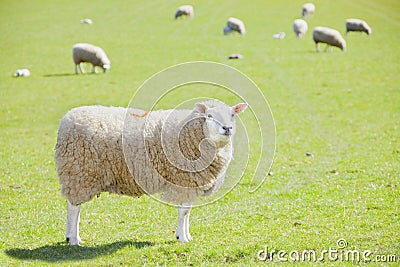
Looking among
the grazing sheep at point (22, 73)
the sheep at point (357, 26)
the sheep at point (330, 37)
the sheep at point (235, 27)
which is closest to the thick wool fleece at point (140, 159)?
the grazing sheep at point (22, 73)

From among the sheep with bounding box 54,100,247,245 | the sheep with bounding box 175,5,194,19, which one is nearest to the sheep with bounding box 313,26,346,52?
the sheep with bounding box 175,5,194,19

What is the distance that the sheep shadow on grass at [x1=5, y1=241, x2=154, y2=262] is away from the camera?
797 centimetres

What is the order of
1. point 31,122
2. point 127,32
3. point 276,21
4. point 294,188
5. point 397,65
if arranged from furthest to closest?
point 276,21, point 127,32, point 397,65, point 31,122, point 294,188

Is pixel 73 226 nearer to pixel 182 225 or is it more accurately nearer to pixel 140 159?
pixel 140 159

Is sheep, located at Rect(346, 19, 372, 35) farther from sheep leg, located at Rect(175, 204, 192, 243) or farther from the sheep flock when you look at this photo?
sheep leg, located at Rect(175, 204, 192, 243)

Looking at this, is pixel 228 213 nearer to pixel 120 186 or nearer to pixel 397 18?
pixel 120 186

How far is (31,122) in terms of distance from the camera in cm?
2091

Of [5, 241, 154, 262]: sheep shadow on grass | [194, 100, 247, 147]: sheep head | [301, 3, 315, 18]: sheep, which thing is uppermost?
[301, 3, 315, 18]: sheep

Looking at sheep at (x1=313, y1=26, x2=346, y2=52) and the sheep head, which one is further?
sheep at (x1=313, y1=26, x2=346, y2=52)

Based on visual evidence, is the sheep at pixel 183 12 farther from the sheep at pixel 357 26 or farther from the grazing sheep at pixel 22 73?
the grazing sheep at pixel 22 73

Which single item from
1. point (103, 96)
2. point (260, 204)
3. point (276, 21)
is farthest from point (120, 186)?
point (276, 21)

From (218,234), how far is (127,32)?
1320 inches

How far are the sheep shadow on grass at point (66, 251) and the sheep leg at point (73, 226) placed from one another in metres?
0.12

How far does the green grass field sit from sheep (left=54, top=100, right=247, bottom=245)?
0.75m
